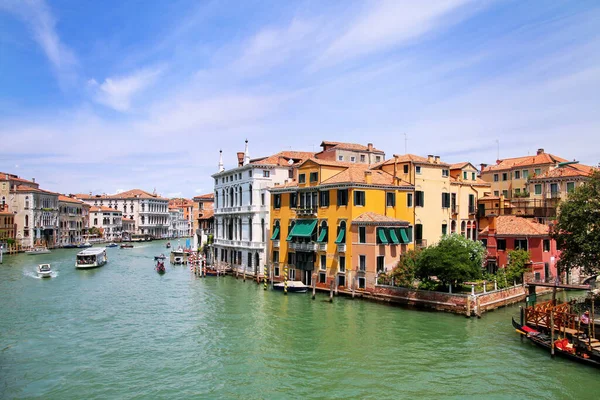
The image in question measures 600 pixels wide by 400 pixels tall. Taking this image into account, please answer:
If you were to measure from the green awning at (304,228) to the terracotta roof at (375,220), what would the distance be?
322cm

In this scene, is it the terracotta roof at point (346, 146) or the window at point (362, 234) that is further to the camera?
the terracotta roof at point (346, 146)

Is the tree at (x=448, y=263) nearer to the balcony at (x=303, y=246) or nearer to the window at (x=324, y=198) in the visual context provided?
the window at (x=324, y=198)

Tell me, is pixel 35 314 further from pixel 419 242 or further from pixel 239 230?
pixel 419 242

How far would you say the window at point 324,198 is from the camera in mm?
27870

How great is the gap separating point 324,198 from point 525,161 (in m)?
21.3

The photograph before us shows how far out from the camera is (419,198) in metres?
29.4

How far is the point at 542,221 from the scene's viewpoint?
3347cm

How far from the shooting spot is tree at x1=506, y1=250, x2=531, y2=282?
25.7 m

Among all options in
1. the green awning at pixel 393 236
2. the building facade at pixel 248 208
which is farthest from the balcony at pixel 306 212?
the building facade at pixel 248 208

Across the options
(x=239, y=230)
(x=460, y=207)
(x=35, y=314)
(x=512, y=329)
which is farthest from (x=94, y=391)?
(x=460, y=207)

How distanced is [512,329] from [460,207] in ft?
45.1

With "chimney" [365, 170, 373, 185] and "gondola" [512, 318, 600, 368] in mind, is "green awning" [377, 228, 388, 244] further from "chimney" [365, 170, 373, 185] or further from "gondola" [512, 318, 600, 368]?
"gondola" [512, 318, 600, 368]

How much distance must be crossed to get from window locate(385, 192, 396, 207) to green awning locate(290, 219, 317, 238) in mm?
4369

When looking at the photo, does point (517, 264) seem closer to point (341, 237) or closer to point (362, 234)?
point (362, 234)
